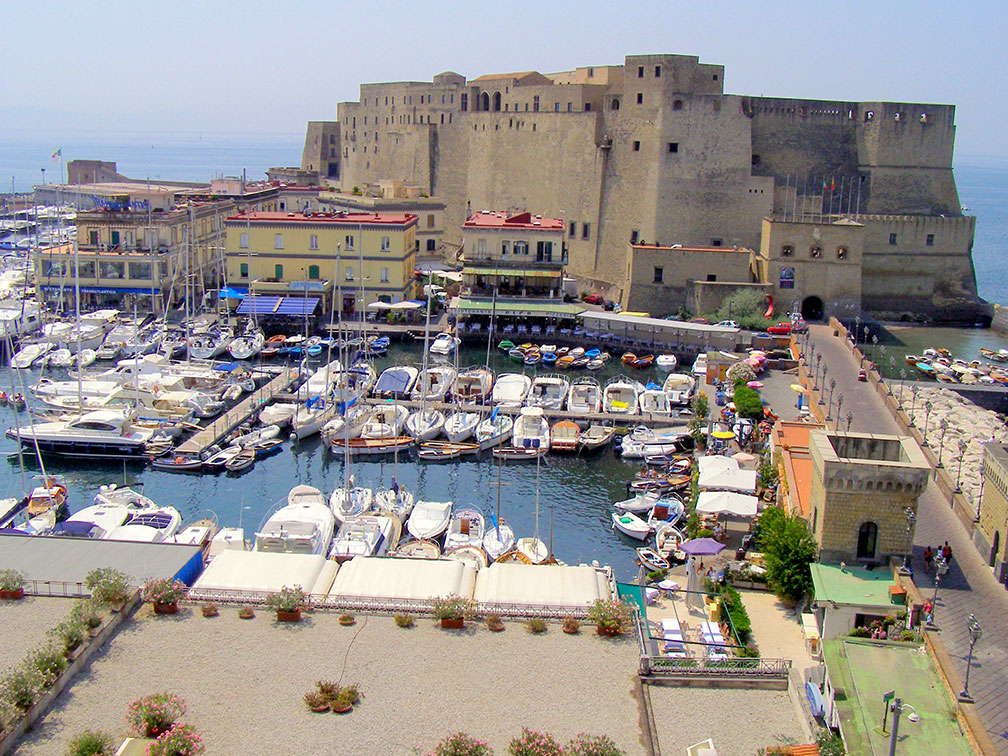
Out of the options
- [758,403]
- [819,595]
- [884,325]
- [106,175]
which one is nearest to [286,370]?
[758,403]

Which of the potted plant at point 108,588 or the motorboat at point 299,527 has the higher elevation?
the potted plant at point 108,588

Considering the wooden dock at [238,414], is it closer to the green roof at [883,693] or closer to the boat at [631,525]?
the boat at [631,525]

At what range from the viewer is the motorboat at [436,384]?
3494 cm

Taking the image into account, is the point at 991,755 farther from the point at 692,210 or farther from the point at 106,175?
the point at 106,175

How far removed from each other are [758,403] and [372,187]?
34.8 meters

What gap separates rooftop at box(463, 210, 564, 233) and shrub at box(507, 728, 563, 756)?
1467 inches

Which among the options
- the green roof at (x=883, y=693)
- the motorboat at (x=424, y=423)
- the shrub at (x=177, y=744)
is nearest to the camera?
the shrub at (x=177, y=744)

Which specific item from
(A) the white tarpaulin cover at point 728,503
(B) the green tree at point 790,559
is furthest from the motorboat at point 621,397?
(B) the green tree at point 790,559

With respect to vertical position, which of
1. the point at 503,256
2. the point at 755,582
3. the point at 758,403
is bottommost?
the point at 755,582

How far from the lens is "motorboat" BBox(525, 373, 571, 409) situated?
34.8m

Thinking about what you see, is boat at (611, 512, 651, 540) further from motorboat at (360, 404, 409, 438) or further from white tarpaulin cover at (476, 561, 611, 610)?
motorboat at (360, 404, 409, 438)

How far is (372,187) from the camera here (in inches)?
2376

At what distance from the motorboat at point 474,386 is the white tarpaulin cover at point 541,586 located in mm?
16984

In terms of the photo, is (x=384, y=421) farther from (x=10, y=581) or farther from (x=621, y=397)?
(x=10, y=581)
